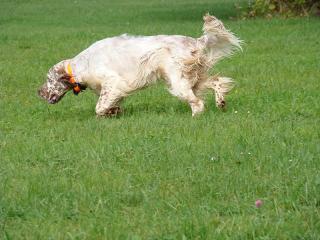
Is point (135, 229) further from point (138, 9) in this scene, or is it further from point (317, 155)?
point (138, 9)

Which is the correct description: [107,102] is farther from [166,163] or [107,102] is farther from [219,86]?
[166,163]

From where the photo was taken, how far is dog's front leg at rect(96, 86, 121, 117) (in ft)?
31.9

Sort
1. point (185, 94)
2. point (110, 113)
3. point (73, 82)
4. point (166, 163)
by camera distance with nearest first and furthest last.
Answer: point (166, 163) → point (185, 94) → point (110, 113) → point (73, 82)

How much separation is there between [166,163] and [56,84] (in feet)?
12.0

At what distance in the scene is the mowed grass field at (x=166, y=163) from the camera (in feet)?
17.4

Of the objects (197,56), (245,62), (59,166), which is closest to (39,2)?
(245,62)

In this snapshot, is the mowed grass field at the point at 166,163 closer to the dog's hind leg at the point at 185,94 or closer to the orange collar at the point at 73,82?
the dog's hind leg at the point at 185,94

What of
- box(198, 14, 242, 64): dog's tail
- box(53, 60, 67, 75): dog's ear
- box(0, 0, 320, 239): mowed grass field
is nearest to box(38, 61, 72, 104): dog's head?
box(53, 60, 67, 75): dog's ear

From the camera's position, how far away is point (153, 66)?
971cm

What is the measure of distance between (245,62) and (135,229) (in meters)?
9.67

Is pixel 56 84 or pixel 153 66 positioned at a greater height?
pixel 153 66

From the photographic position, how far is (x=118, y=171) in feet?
22.0

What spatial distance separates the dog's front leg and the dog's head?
0.53m

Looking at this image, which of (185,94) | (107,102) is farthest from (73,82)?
(185,94)
